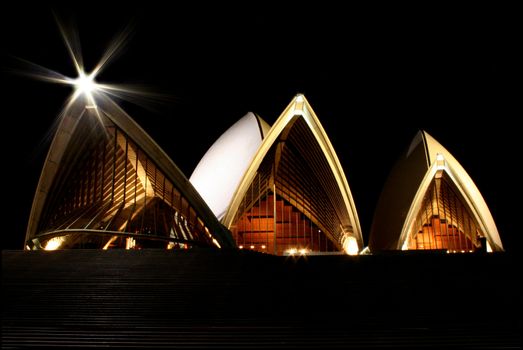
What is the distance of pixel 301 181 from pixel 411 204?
3807 mm

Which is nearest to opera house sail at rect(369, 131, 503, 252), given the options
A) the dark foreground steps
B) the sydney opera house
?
the sydney opera house

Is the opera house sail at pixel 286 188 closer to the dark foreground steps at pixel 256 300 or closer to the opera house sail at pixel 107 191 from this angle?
the opera house sail at pixel 107 191

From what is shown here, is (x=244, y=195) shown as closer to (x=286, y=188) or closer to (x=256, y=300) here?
Result: (x=286, y=188)

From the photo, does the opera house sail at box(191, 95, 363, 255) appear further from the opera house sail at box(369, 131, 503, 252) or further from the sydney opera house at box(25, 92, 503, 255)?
the opera house sail at box(369, 131, 503, 252)

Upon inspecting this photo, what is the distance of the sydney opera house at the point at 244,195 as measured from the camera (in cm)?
1105

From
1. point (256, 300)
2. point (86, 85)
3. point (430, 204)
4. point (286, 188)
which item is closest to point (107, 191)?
point (86, 85)

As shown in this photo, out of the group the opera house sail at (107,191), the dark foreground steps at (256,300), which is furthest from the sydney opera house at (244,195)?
the dark foreground steps at (256,300)

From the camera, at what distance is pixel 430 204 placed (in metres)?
16.9

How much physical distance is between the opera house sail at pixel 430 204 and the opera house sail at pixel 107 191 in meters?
7.23

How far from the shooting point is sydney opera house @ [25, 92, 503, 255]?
11.1 m

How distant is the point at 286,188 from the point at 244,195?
12.8 feet

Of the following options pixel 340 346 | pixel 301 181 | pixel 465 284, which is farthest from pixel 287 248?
pixel 340 346

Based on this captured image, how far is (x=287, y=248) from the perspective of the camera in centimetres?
1827

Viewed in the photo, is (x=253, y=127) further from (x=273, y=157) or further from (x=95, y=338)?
(x=95, y=338)
